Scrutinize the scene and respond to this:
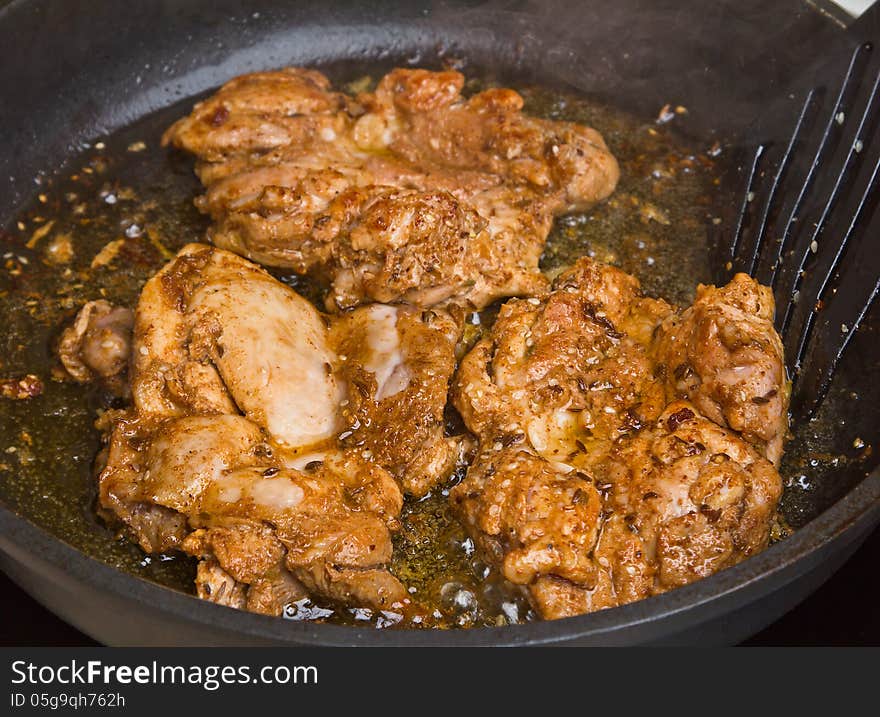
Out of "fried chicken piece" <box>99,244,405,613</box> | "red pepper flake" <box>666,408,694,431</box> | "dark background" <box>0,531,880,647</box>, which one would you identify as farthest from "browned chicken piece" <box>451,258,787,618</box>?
"dark background" <box>0,531,880,647</box>

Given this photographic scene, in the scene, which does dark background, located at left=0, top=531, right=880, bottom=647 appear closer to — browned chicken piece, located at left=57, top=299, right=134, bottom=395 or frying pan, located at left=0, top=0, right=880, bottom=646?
frying pan, located at left=0, top=0, right=880, bottom=646

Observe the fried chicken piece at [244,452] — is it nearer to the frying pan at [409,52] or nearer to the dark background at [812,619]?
the dark background at [812,619]

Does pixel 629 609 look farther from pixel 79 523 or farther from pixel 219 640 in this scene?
pixel 79 523

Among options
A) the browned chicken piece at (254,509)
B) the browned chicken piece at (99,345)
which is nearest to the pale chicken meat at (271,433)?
the browned chicken piece at (254,509)

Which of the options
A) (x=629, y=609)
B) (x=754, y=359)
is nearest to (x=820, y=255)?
(x=754, y=359)

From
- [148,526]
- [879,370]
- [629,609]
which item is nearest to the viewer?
[629,609]

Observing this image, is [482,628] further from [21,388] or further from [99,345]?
[21,388]

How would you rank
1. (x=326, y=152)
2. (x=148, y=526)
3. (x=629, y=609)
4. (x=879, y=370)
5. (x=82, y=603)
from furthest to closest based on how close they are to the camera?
(x=326, y=152) < (x=879, y=370) < (x=148, y=526) < (x=82, y=603) < (x=629, y=609)
